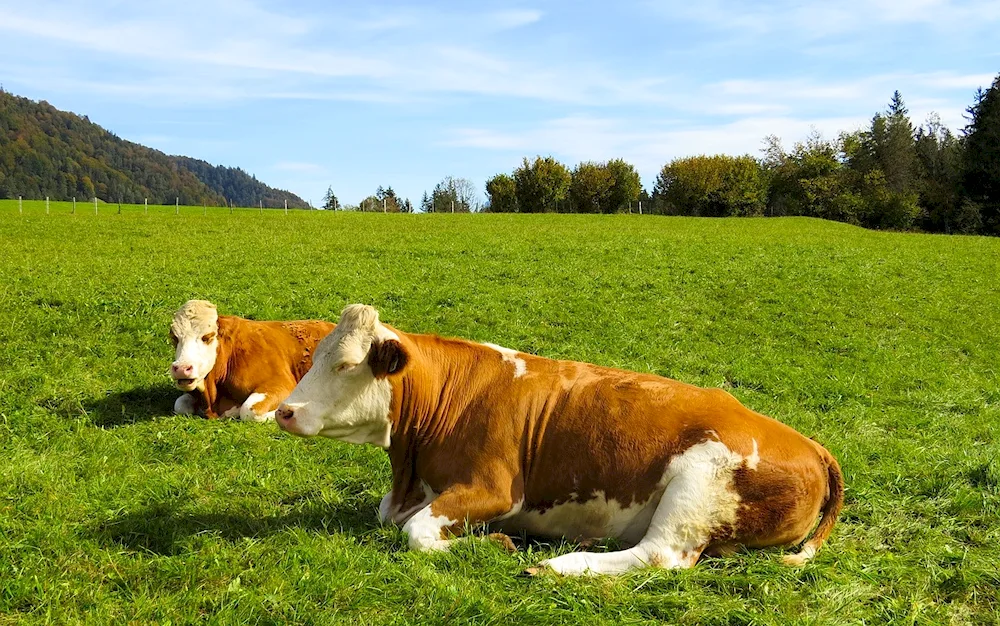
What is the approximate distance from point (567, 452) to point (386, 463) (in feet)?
8.29

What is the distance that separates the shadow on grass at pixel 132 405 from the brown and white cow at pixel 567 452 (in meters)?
4.58

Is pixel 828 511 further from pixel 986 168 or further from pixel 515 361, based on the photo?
pixel 986 168

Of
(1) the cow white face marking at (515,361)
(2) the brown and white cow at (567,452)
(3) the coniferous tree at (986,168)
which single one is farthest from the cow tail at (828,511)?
(3) the coniferous tree at (986,168)

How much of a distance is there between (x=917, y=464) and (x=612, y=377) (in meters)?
3.71

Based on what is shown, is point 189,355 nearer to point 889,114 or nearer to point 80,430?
point 80,430

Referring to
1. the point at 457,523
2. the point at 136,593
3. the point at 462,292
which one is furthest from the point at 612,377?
the point at 462,292

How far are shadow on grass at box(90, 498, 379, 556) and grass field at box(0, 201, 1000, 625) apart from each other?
2 cm

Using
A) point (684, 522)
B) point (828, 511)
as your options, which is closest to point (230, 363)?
point (684, 522)

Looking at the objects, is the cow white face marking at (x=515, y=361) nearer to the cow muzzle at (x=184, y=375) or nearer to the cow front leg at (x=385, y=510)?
the cow front leg at (x=385, y=510)

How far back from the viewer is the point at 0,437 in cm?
784

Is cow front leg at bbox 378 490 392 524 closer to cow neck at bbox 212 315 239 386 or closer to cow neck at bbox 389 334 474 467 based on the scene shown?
cow neck at bbox 389 334 474 467

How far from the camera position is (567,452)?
17.1 ft

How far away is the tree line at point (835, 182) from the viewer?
62219 millimetres

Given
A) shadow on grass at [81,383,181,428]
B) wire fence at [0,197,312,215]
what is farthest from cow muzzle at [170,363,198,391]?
wire fence at [0,197,312,215]
